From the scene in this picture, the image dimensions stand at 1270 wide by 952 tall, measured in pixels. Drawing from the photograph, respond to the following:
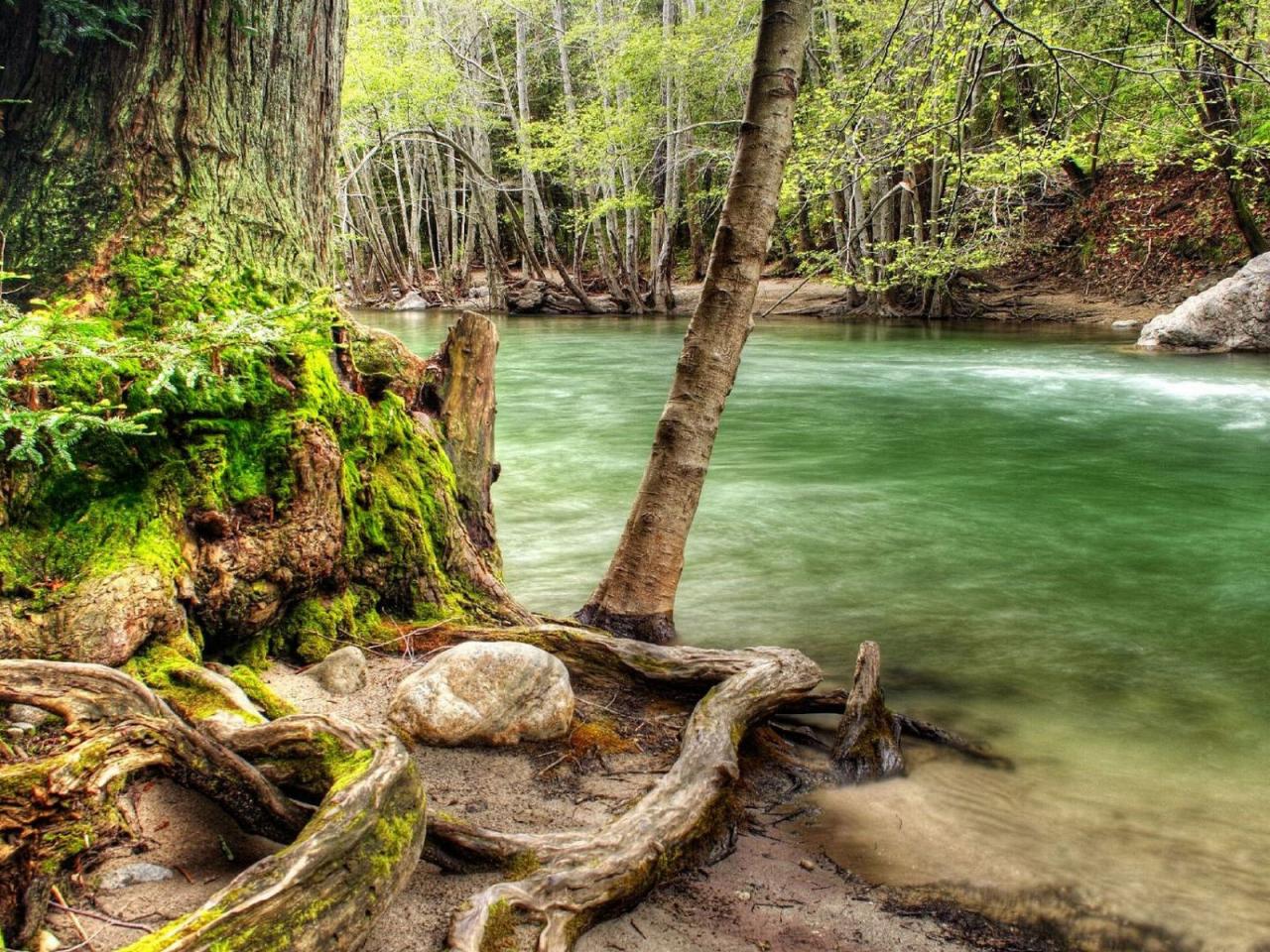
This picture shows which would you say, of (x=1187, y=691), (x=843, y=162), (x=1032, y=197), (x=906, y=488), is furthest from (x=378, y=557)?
(x=1032, y=197)

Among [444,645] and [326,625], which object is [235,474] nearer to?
[326,625]

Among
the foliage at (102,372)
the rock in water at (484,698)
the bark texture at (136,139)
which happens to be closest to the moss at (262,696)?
the rock in water at (484,698)

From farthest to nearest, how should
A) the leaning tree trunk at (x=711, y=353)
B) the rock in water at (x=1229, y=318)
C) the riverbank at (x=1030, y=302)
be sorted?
the riverbank at (x=1030, y=302) → the rock in water at (x=1229, y=318) → the leaning tree trunk at (x=711, y=353)

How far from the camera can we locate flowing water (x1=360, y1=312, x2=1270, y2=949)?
11.7 feet

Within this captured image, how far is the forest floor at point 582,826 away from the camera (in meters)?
2.45

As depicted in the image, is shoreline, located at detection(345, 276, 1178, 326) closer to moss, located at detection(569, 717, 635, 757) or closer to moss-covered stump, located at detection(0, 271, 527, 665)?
moss-covered stump, located at detection(0, 271, 527, 665)

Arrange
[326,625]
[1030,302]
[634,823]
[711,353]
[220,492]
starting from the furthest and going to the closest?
[1030,302] < [711,353] < [326,625] < [220,492] < [634,823]

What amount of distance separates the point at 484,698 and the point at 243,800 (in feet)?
3.56

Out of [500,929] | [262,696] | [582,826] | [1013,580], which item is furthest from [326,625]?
[1013,580]

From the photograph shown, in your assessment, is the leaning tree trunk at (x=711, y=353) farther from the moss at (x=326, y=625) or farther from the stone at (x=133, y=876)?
the stone at (x=133, y=876)

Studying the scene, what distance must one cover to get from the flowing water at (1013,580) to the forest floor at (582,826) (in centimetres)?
31

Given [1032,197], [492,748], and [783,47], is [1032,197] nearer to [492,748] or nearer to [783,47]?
[783,47]

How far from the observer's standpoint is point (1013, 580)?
691cm

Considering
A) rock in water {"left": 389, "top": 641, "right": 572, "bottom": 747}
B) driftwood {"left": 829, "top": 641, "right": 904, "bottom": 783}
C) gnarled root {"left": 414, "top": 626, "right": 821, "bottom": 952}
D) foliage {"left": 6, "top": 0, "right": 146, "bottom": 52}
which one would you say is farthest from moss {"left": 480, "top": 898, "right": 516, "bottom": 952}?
foliage {"left": 6, "top": 0, "right": 146, "bottom": 52}
